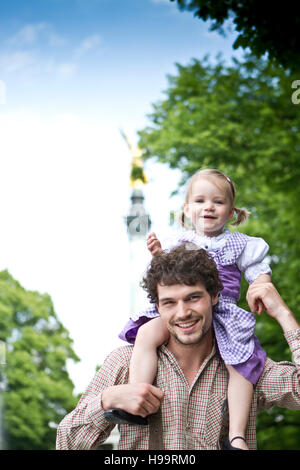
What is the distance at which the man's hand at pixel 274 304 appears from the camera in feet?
9.39

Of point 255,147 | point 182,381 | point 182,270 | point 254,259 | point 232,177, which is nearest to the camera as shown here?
point 182,270

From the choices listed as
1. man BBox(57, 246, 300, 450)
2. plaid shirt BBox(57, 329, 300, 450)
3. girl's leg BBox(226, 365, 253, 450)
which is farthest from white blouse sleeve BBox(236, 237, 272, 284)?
girl's leg BBox(226, 365, 253, 450)

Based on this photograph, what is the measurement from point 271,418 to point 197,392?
10.6 m

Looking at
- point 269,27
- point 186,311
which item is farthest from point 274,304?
point 269,27

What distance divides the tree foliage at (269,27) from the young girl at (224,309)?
432 cm

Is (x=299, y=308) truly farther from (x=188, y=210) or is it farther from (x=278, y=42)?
(x=188, y=210)

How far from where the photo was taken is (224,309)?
2984 millimetres

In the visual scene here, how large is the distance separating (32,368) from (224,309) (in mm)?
13280

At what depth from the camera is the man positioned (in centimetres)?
276

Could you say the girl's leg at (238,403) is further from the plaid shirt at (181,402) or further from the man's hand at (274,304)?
the man's hand at (274,304)

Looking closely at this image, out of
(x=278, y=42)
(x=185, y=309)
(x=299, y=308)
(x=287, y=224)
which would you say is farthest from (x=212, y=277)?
(x=287, y=224)

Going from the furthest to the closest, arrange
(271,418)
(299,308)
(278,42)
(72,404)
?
1. (72,404)
2. (271,418)
3. (299,308)
4. (278,42)

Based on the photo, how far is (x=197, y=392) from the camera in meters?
2.91

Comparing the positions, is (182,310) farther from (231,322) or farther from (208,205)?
(208,205)
